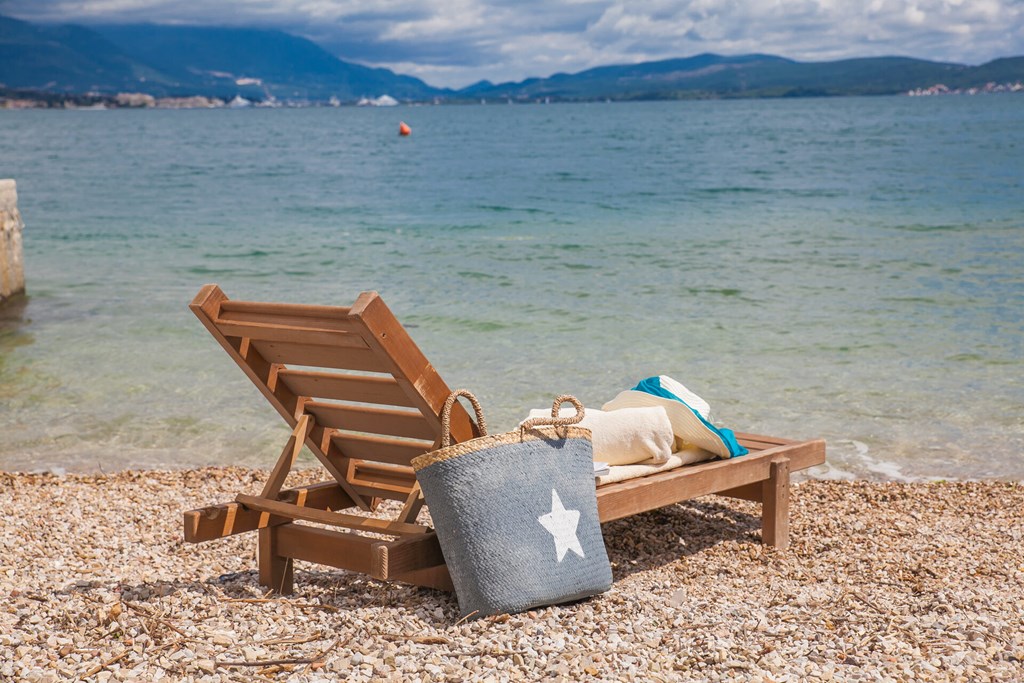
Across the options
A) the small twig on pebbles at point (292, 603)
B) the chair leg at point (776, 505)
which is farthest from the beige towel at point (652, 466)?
the small twig on pebbles at point (292, 603)

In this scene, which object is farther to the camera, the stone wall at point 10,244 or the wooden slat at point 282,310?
the stone wall at point 10,244

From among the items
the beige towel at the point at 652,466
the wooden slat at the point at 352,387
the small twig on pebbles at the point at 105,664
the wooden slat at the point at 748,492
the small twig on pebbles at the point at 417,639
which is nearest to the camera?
the small twig on pebbles at the point at 105,664

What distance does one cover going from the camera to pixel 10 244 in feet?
42.7

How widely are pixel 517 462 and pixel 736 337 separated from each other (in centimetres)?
715

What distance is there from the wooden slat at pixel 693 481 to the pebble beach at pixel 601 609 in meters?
0.32

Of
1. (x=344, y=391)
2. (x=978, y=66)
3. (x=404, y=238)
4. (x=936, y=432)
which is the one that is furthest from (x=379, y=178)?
(x=978, y=66)

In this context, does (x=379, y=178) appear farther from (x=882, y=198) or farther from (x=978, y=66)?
(x=978, y=66)

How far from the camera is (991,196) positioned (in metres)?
26.1

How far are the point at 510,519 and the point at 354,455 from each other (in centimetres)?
105

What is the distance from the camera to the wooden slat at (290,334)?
3.45m

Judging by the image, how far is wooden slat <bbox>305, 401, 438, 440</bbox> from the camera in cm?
389

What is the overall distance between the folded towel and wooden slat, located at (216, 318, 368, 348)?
105cm

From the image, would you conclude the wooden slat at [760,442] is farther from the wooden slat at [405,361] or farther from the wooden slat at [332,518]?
the wooden slat at [332,518]

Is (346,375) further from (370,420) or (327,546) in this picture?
(327,546)
